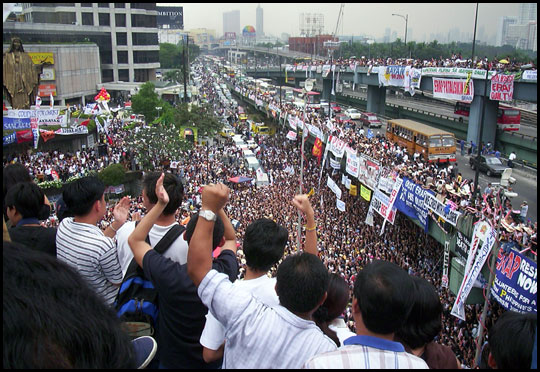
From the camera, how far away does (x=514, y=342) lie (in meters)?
2.34

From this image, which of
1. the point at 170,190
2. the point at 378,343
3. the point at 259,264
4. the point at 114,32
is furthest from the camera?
the point at 114,32

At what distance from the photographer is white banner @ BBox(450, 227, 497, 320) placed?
10008mm

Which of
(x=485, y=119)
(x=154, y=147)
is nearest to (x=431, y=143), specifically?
(x=485, y=119)

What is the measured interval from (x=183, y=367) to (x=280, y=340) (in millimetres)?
1023

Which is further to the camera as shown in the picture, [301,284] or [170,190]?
[170,190]

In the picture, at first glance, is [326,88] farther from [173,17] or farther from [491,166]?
[173,17]

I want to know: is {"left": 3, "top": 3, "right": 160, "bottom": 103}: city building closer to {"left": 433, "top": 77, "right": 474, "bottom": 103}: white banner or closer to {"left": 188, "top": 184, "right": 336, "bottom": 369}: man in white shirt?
{"left": 433, "top": 77, "right": 474, "bottom": 103}: white banner

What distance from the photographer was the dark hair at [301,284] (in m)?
2.44

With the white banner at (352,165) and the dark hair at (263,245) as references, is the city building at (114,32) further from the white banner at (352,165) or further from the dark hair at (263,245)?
the dark hair at (263,245)

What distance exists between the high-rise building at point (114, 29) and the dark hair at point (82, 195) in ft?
196

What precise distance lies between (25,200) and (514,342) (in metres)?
3.58

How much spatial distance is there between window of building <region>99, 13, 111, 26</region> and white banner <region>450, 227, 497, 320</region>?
6225 centimetres

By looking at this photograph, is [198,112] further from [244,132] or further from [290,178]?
[290,178]

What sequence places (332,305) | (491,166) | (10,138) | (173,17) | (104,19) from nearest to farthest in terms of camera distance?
(332,305) < (491,166) < (10,138) < (104,19) < (173,17)
